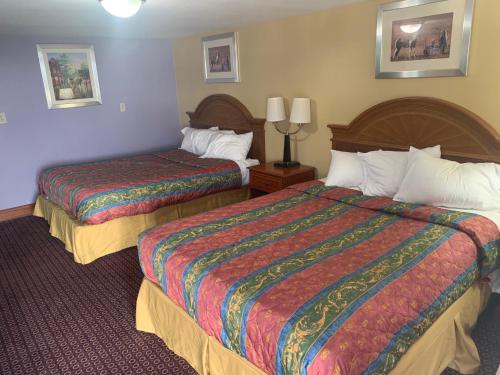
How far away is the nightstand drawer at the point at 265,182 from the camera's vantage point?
11.2ft

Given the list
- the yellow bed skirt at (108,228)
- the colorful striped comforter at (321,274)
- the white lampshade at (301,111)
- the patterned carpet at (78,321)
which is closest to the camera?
the colorful striped comforter at (321,274)

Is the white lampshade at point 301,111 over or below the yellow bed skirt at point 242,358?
over

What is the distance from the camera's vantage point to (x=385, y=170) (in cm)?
269

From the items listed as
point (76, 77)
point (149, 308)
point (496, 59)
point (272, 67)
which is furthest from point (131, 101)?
point (496, 59)

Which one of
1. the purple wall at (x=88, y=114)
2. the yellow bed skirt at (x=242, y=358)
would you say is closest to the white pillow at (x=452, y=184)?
the yellow bed skirt at (x=242, y=358)

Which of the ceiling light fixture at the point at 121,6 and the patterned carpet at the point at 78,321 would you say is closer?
the patterned carpet at the point at 78,321

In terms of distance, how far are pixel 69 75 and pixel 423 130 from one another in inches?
156

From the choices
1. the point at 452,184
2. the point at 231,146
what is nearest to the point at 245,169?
the point at 231,146

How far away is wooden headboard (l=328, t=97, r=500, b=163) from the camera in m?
2.44

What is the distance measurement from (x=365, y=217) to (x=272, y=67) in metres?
2.12

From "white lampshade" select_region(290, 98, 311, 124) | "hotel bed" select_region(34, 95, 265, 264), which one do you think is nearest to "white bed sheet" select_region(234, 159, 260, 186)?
"hotel bed" select_region(34, 95, 265, 264)

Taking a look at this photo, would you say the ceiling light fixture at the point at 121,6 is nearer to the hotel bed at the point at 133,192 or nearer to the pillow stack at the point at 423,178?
Answer: the hotel bed at the point at 133,192

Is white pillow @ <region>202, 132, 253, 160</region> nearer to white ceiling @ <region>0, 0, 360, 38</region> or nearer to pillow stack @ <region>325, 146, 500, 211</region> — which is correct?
white ceiling @ <region>0, 0, 360, 38</region>

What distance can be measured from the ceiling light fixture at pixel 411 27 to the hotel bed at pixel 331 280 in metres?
0.49
